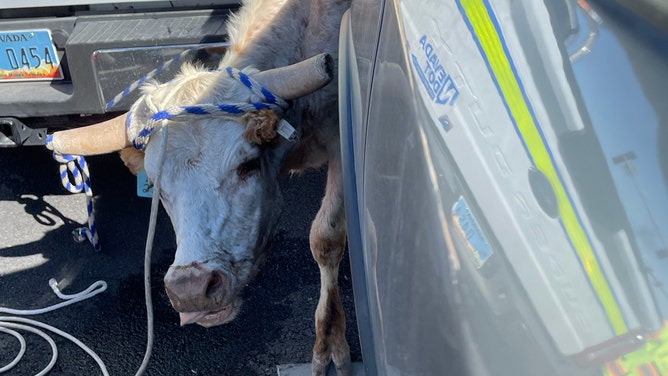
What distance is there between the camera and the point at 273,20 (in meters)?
2.90

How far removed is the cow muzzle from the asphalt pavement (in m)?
1.01

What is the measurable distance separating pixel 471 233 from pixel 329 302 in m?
2.09

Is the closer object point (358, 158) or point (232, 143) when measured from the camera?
point (358, 158)

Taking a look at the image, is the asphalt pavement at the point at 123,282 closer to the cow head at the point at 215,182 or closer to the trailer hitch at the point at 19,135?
the trailer hitch at the point at 19,135

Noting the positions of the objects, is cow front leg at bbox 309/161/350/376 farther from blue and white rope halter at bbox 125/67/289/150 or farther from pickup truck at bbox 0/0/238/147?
pickup truck at bbox 0/0/238/147

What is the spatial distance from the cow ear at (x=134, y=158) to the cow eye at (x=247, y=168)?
47 cm

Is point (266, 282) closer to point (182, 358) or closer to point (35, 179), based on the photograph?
point (182, 358)

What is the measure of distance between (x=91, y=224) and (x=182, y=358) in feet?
3.05

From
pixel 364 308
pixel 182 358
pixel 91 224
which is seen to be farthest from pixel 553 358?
pixel 91 224

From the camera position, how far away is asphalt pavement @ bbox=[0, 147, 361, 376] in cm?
338

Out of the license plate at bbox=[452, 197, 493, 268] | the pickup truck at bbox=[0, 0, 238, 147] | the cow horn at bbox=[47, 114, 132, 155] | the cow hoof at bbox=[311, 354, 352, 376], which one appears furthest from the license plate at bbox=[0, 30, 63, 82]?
the license plate at bbox=[452, 197, 493, 268]

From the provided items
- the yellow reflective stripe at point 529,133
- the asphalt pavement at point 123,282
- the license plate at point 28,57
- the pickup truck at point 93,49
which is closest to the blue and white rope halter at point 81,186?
the asphalt pavement at point 123,282

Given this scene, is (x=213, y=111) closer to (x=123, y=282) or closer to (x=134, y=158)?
(x=134, y=158)

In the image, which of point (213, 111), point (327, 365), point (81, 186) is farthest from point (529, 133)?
point (81, 186)
